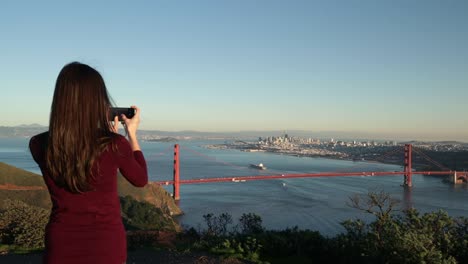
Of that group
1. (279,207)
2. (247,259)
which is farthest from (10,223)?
(279,207)

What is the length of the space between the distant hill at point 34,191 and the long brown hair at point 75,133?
27.8 feet

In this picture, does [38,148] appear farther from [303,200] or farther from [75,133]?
[303,200]

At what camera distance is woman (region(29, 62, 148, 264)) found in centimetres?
60

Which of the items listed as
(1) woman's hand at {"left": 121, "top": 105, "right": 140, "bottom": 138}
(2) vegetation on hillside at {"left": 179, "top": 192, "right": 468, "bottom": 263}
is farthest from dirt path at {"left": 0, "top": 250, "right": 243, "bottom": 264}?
(1) woman's hand at {"left": 121, "top": 105, "right": 140, "bottom": 138}

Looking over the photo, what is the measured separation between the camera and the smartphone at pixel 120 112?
2.18 ft

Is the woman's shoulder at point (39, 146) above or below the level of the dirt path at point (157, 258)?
above

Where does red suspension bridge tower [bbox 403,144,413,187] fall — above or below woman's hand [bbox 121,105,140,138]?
below

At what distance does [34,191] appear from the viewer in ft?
38.2

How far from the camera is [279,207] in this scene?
15.6 metres

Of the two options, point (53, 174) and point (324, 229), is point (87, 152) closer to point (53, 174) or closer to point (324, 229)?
point (53, 174)

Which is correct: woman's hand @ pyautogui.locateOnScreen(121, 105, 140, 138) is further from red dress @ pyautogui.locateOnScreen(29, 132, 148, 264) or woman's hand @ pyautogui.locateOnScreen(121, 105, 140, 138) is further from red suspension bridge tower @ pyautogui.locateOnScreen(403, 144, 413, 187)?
red suspension bridge tower @ pyautogui.locateOnScreen(403, 144, 413, 187)

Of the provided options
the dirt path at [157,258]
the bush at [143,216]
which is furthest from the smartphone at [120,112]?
the bush at [143,216]

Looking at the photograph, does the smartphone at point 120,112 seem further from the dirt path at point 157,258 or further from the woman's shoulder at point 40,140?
the dirt path at point 157,258

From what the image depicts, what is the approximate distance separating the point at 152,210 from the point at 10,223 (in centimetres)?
813
